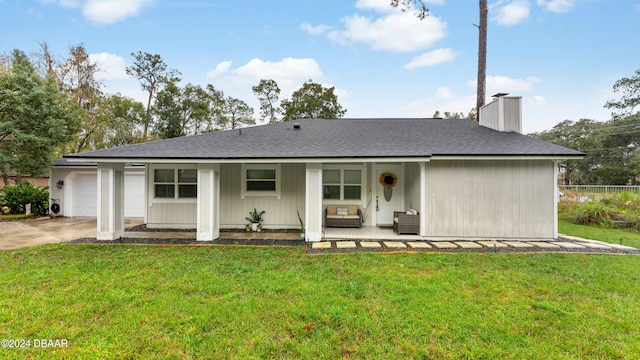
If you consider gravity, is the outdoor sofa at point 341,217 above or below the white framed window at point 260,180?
below

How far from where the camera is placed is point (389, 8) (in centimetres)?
1193

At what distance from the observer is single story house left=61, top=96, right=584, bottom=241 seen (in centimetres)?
679

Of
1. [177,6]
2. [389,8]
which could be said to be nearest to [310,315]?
[389,8]

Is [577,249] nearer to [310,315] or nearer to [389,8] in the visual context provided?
[310,315]

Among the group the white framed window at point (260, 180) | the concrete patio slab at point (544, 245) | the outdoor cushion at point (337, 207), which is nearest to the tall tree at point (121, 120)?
the white framed window at point (260, 180)

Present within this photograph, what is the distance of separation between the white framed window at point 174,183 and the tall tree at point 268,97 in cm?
1971

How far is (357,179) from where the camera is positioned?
868cm

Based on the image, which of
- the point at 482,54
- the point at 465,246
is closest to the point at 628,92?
the point at 482,54

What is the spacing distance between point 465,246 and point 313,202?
389 centimetres

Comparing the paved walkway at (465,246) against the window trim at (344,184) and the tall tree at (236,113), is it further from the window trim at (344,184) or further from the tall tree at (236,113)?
the tall tree at (236,113)

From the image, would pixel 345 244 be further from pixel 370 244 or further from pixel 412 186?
pixel 412 186

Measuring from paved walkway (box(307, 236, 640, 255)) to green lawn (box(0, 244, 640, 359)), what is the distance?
2.20 ft

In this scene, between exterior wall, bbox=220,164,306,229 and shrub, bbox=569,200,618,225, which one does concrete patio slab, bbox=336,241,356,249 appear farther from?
shrub, bbox=569,200,618,225

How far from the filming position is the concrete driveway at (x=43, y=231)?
6805 millimetres
